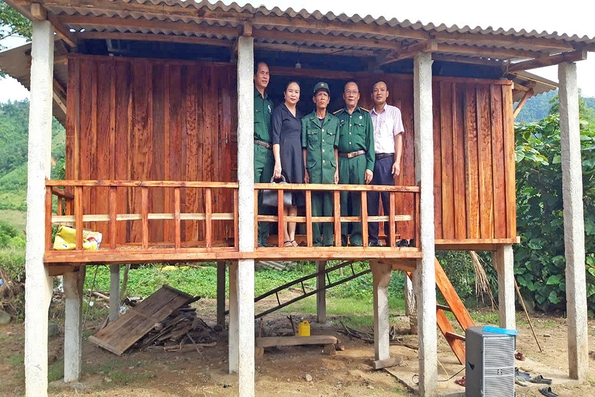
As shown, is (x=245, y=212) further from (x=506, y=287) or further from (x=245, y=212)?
(x=506, y=287)

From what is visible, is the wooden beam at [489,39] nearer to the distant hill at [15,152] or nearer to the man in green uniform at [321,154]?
the man in green uniform at [321,154]

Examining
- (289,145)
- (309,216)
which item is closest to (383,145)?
(289,145)

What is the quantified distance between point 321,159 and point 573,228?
12.7ft

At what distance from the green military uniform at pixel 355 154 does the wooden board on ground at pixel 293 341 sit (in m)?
3.19

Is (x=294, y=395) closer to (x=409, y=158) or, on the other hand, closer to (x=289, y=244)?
(x=289, y=244)

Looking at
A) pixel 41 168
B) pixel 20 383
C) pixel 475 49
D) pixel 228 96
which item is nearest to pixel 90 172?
pixel 41 168

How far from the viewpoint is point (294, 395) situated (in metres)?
7.26

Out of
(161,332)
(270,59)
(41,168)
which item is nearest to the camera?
(41,168)

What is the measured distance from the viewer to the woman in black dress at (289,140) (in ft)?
22.2

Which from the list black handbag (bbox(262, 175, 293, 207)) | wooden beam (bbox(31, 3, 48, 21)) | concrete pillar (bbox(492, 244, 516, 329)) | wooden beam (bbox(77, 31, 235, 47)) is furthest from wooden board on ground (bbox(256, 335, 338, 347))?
wooden beam (bbox(31, 3, 48, 21))

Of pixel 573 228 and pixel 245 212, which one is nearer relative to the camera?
pixel 245 212

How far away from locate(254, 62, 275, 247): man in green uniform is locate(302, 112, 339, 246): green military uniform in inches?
18.6

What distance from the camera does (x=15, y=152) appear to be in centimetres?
4347

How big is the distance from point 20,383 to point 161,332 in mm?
2758
